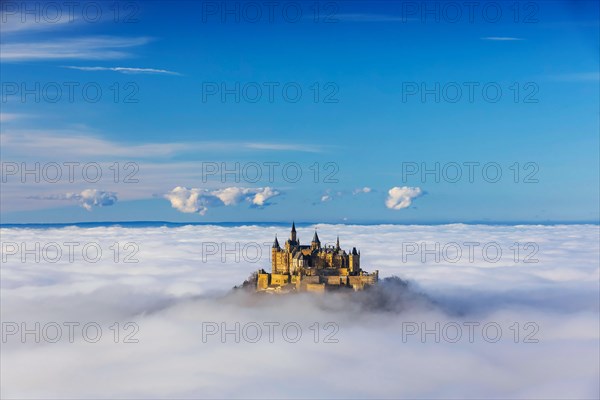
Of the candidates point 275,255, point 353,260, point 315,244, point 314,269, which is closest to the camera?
point 314,269

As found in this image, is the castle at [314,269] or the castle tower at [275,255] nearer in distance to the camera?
the castle at [314,269]

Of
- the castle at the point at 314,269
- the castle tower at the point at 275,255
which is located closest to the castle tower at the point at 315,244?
the castle at the point at 314,269

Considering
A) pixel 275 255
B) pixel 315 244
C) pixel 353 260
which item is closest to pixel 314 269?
pixel 315 244

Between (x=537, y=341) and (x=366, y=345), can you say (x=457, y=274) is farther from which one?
(x=366, y=345)

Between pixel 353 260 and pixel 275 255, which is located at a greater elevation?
pixel 275 255

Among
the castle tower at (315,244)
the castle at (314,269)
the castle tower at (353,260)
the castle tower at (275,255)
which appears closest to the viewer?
the castle at (314,269)

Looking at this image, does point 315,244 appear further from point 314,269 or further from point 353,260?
point 353,260

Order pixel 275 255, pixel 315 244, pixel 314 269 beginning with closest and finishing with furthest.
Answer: pixel 314 269 → pixel 315 244 → pixel 275 255

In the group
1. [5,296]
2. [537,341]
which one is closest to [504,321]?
[537,341]

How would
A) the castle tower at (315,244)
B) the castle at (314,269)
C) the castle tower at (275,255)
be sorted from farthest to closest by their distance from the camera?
the castle tower at (275,255) → the castle tower at (315,244) → the castle at (314,269)

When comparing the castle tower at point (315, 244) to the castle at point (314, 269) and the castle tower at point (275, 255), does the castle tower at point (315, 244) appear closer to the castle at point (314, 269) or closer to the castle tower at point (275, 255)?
the castle at point (314, 269)
